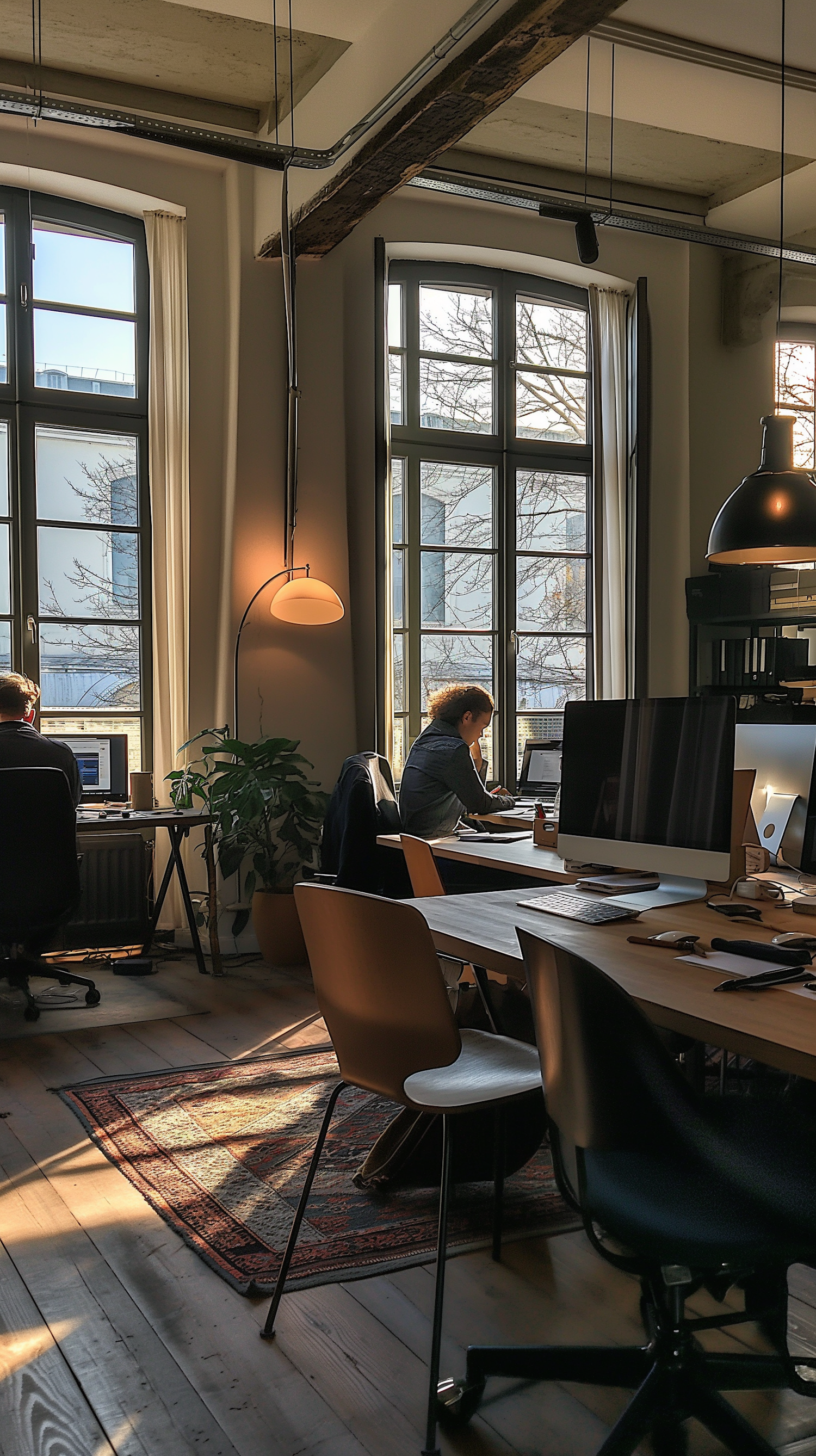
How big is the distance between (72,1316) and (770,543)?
125 inches

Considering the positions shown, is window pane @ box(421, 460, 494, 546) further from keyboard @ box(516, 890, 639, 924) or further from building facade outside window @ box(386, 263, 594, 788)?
keyboard @ box(516, 890, 639, 924)

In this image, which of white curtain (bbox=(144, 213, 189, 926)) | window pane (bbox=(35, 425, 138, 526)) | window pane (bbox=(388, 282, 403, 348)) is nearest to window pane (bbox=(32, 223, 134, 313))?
white curtain (bbox=(144, 213, 189, 926))

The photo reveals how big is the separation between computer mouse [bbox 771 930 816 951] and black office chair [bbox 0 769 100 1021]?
3.02 metres

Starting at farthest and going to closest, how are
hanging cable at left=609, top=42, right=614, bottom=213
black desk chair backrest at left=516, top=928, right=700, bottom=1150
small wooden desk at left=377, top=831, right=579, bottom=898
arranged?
1. hanging cable at left=609, top=42, right=614, bottom=213
2. small wooden desk at left=377, top=831, right=579, bottom=898
3. black desk chair backrest at left=516, top=928, right=700, bottom=1150

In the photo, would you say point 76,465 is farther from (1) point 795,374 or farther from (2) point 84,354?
(1) point 795,374

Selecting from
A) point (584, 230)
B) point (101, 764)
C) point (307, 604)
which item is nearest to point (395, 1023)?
point (307, 604)

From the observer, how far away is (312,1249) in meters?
2.55

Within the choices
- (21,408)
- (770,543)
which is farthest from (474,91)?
(21,408)

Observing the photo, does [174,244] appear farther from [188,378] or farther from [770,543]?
[770,543]

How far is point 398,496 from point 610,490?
1327 mm

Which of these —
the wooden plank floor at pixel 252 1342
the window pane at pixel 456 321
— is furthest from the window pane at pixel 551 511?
the wooden plank floor at pixel 252 1342

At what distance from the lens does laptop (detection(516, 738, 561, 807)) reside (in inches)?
240

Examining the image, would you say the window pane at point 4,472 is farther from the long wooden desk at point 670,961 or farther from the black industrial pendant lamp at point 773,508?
the long wooden desk at point 670,961

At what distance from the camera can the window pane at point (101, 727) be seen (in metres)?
5.81
